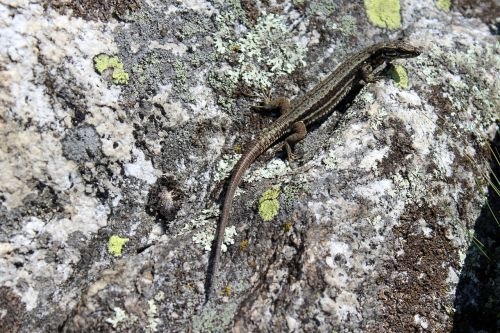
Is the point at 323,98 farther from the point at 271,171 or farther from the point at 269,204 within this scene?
the point at 269,204

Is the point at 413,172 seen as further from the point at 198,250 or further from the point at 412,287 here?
the point at 198,250

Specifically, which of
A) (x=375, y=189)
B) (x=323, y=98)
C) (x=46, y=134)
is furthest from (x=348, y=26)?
(x=46, y=134)

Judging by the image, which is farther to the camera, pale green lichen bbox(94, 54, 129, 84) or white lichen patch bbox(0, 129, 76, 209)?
pale green lichen bbox(94, 54, 129, 84)

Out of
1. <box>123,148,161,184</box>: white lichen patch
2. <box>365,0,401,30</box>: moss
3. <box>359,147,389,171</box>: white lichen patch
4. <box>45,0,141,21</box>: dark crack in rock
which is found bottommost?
<box>359,147,389,171</box>: white lichen patch

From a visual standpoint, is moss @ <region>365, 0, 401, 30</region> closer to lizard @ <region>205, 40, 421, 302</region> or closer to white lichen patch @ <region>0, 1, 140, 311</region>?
lizard @ <region>205, 40, 421, 302</region>

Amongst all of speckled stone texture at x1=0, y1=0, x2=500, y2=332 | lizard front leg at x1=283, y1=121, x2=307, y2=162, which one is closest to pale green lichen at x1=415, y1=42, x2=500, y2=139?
speckled stone texture at x1=0, y1=0, x2=500, y2=332

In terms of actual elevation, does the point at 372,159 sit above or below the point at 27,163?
below

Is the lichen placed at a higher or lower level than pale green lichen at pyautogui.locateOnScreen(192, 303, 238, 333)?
higher

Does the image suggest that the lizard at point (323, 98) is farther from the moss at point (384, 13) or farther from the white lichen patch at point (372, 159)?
the white lichen patch at point (372, 159)
